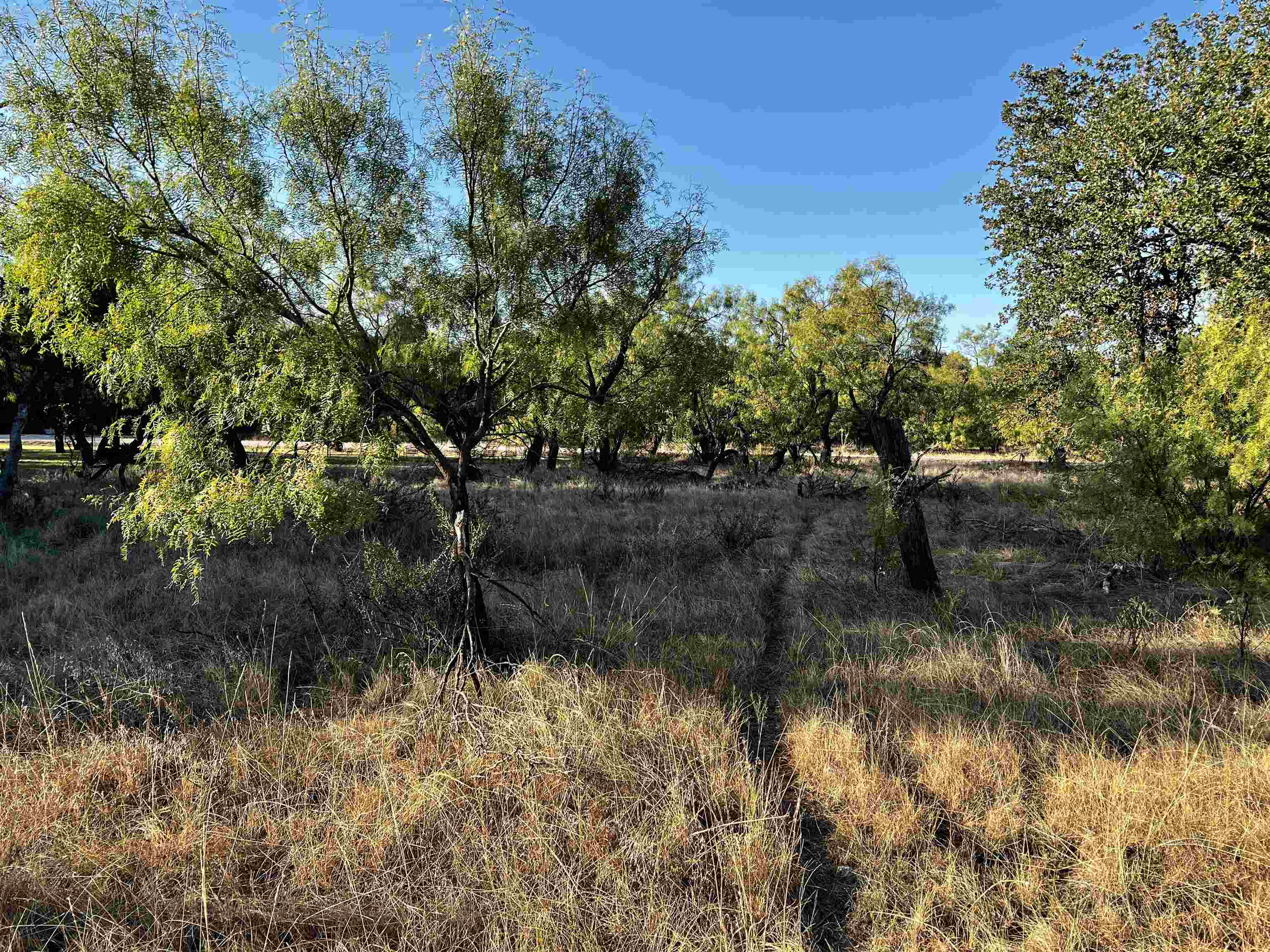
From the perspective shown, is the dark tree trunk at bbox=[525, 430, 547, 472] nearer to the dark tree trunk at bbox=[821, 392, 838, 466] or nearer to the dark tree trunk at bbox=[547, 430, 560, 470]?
the dark tree trunk at bbox=[547, 430, 560, 470]

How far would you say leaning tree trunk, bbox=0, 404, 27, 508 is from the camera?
36.6ft

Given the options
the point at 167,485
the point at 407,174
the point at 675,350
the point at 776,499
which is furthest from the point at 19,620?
the point at 776,499

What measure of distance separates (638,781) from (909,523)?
6204mm

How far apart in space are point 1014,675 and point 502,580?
675cm

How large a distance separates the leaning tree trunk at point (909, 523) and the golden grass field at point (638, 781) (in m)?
1.17

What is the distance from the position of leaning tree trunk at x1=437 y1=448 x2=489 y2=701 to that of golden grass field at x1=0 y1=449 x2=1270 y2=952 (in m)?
0.27

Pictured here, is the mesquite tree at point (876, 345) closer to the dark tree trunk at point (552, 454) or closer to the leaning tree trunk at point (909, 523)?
the leaning tree trunk at point (909, 523)

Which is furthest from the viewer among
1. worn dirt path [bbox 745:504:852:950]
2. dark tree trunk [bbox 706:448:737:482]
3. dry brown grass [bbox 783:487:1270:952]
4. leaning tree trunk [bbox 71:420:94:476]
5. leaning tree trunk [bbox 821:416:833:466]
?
leaning tree trunk [bbox 821:416:833:466]

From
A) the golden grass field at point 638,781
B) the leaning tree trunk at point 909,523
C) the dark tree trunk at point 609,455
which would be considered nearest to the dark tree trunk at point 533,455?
the dark tree trunk at point 609,455

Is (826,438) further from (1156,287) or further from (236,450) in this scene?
(236,450)

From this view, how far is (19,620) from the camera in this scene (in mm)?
7004

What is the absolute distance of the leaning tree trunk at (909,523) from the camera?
833cm

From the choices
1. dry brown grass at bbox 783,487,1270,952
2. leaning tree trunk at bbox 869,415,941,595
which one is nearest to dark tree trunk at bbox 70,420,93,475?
dry brown grass at bbox 783,487,1270,952

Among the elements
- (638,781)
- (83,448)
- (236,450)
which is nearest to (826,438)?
(236,450)
